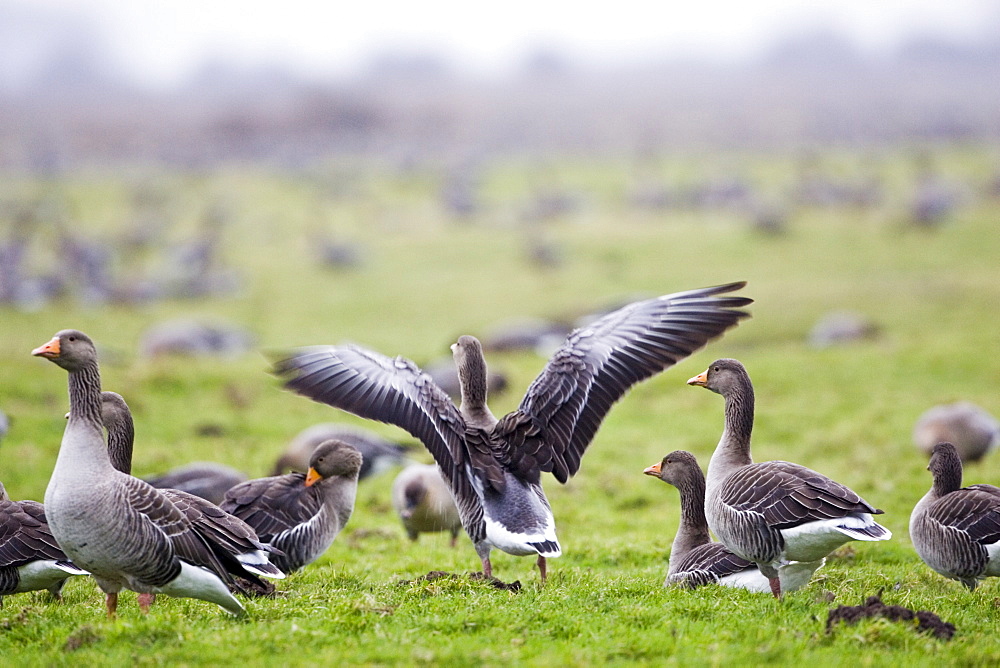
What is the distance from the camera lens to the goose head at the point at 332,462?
341 inches

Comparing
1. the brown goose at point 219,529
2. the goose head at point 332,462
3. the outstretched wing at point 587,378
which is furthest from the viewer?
the goose head at point 332,462

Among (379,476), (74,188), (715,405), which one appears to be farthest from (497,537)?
(74,188)

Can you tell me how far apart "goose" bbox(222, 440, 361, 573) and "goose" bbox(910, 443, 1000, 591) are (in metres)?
5.40

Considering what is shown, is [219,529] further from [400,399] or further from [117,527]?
[400,399]

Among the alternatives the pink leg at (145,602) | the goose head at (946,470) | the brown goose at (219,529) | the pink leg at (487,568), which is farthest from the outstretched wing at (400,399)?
the goose head at (946,470)

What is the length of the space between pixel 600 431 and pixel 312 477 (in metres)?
8.68

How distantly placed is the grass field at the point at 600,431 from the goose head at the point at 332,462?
3.11ft

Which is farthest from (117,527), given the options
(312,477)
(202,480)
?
(202,480)

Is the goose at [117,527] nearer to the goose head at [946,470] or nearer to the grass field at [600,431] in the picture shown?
the grass field at [600,431]

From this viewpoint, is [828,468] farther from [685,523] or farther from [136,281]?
[136,281]

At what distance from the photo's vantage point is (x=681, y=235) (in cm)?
3828

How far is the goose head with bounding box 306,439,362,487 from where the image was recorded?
8.67 metres

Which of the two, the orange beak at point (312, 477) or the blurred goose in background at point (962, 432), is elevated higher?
the blurred goose in background at point (962, 432)

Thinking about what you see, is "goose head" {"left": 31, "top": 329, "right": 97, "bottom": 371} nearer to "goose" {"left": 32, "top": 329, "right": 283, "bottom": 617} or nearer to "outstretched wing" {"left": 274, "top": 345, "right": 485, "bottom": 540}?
"goose" {"left": 32, "top": 329, "right": 283, "bottom": 617}
